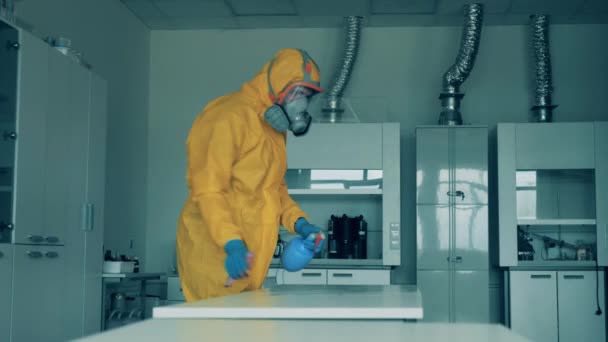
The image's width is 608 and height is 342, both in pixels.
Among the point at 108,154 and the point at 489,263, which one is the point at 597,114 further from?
the point at 108,154

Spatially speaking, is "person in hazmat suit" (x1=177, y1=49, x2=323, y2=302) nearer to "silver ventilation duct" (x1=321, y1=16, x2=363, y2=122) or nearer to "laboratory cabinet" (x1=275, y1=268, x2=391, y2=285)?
"laboratory cabinet" (x1=275, y1=268, x2=391, y2=285)

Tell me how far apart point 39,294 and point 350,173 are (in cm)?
321

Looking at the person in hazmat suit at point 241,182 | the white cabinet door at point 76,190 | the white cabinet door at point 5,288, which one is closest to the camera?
the person in hazmat suit at point 241,182

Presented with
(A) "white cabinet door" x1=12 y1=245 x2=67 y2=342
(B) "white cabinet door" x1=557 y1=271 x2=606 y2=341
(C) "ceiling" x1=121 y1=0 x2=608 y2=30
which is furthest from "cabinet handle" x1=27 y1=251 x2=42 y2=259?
(B) "white cabinet door" x1=557 y1=271 x2=606 y2=341

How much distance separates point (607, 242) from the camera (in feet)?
21.1

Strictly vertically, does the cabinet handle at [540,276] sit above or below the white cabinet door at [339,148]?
below

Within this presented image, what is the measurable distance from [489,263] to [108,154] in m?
3.29

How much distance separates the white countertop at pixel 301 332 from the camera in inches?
51.3

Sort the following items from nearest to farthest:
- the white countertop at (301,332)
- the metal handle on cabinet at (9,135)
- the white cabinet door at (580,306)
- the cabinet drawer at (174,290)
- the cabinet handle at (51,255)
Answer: the white countertop at (301,332), the metal handle on cabinet at (9,135), the cabinet handle at (51,255), the white cabinet door at (580,306), the cabinet drawer at (174,290)

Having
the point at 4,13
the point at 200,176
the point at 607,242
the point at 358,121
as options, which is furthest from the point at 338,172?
the point at 200,176

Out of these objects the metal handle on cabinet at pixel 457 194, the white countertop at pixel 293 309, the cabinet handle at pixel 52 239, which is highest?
the metal handle on cabinet at pixel 457 194

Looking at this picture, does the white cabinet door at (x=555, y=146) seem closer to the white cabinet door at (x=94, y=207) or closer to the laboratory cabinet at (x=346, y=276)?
the laboratory cabinet at (x=346, y=276)

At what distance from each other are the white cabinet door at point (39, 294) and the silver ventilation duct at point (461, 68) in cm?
356

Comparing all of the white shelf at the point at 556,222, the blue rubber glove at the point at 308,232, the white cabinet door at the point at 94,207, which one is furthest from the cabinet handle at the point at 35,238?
the white shelf at the point at 556,222
